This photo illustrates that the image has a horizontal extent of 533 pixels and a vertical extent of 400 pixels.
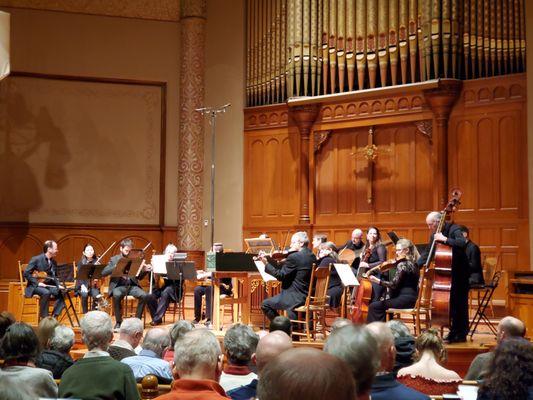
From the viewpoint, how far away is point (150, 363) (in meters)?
4.20

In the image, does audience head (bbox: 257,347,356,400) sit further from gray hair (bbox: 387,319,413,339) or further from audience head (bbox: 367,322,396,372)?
gray hair (bbox: 387,319,413,339)

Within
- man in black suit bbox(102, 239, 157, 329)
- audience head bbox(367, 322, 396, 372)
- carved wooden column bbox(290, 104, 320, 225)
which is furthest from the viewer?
carved wooden column bbox(290, 104, 320, 225)

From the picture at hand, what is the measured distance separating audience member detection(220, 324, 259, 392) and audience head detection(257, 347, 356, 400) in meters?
2.23

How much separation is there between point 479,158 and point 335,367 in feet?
32.4

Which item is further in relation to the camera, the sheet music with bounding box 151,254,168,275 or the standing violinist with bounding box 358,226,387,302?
the sheet music with bounding box 151,254,168,275

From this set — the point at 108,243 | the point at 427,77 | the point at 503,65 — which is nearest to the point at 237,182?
the point at 108,243

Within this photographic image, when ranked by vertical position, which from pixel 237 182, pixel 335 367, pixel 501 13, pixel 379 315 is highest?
pixel 501 13

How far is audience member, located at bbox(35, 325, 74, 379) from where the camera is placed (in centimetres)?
450

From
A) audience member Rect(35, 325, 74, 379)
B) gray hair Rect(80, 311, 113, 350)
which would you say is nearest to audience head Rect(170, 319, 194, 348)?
audience member Rect(35, 325, 74, 379)

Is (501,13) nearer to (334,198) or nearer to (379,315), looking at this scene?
(334,198)

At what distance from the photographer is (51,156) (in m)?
12.9

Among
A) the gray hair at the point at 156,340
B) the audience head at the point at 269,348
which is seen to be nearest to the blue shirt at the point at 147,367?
the gray hair at the point at 156,340

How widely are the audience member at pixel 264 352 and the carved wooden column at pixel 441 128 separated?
8.05 meters

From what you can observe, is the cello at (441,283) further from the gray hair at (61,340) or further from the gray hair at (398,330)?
the gray hair at (61,340)
